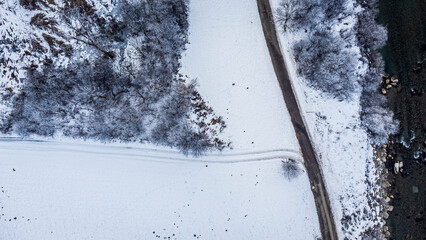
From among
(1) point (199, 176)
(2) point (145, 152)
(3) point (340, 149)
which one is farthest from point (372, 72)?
(2) point (145, 152)

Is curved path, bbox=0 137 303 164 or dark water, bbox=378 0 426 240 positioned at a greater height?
dark water, bbox=378 0 426 240

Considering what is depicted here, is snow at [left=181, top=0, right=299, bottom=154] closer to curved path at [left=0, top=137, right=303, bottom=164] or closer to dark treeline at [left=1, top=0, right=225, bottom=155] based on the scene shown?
curved path at [left=0, top=137, right=303, bottom=164]

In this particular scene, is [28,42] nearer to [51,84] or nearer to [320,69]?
[51,84]

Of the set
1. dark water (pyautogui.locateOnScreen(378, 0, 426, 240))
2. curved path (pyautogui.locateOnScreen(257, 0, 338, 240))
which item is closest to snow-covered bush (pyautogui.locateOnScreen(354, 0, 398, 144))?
dark water (pyautogui.locateOnScreen(378, 0, 426, 240))

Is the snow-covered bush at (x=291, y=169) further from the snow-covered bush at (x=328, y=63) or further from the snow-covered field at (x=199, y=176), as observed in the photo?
the snow-covered bush at (x=328, y=63)

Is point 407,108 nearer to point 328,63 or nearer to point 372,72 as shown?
point 372,72

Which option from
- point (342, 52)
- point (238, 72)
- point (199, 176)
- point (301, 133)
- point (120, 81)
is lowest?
point (199, 176)
